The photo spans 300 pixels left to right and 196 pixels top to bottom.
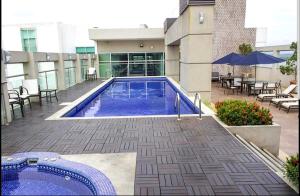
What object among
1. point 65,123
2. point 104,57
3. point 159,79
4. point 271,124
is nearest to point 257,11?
point 159,79

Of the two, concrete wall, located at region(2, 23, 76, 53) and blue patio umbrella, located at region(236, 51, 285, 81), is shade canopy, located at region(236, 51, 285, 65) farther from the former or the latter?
concrete wall, located at region(2, 23, 76, 53)

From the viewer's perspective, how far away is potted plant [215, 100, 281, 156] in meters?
5.51

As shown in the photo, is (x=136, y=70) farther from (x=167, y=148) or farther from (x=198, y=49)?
(x=167, y=148)

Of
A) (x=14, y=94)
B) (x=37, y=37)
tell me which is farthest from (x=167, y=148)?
(x=37, y=37)

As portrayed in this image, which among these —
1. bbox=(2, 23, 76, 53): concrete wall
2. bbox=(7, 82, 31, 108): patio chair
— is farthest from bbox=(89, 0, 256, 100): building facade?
bbox=(2, 23, 76, 53): concrete wall

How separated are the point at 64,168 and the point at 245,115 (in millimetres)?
4004

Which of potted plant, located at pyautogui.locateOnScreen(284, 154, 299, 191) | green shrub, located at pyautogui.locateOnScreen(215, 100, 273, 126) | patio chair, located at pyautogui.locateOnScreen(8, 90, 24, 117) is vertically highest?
patio chair, located at pyautogui.locateOnScreen(8, 90, 24, 117)

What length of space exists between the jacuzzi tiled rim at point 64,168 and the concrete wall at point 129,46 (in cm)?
1803

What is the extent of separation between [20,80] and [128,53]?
1364cm

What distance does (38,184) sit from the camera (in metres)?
4.02

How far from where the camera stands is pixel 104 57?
22.0 meters

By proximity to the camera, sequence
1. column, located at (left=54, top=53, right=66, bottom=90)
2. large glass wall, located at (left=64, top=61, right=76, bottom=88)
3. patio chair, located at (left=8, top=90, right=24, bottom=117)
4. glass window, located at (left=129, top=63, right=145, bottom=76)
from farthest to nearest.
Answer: glass window, located at (left=129, top=63, right=145, bottom=76), large glass wall, located at (left=64, top=61, right=76, bottom=88), column, located at (left=54, top=53, right=66, bottom=90), patio chair, located at (left=8, top=90, right=24, bottom=117)

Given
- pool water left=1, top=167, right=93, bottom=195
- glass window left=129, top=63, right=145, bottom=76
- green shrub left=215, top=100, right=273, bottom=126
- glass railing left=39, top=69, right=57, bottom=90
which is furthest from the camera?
glass window left=129, top=63, right=145, bottom=76

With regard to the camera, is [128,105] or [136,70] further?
[136,70]
